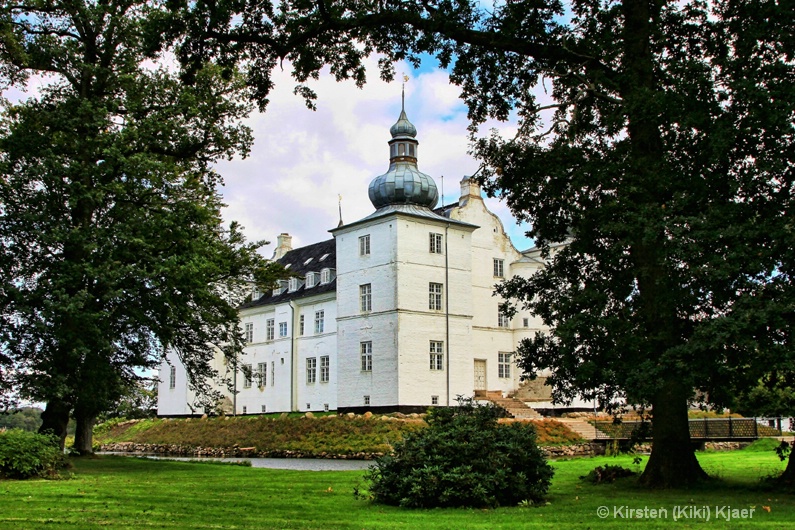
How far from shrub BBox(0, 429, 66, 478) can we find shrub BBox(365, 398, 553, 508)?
7.50m

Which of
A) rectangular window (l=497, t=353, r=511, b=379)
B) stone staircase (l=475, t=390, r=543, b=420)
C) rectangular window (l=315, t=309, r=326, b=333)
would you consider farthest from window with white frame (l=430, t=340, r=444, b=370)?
rectangular window (l=315, t=309, r=326, b=333)

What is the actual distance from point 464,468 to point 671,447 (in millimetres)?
4566

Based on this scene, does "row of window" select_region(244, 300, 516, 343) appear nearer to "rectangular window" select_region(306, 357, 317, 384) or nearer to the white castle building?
the white castle building

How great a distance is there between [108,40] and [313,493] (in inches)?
588

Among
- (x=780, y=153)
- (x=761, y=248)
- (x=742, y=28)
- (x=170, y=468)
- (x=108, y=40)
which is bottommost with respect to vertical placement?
(x=170, y=468)

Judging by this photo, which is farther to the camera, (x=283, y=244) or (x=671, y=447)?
(x=283, y=244)

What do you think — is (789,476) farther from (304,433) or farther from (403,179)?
(403,179)

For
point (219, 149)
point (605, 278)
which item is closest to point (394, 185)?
point (219, 149)

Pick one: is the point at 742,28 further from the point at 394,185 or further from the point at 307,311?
the point at 307,311

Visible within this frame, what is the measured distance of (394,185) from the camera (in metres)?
48.4

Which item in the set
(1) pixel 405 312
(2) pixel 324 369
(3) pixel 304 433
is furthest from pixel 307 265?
(3) pixel 304 433

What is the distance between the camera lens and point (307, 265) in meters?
58.7

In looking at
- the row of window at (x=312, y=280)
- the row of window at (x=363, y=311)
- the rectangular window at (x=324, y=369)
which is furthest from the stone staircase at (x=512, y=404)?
the row of window at (x=312, y=280)

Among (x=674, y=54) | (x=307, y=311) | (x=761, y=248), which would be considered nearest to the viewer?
(x=761, y=248)
